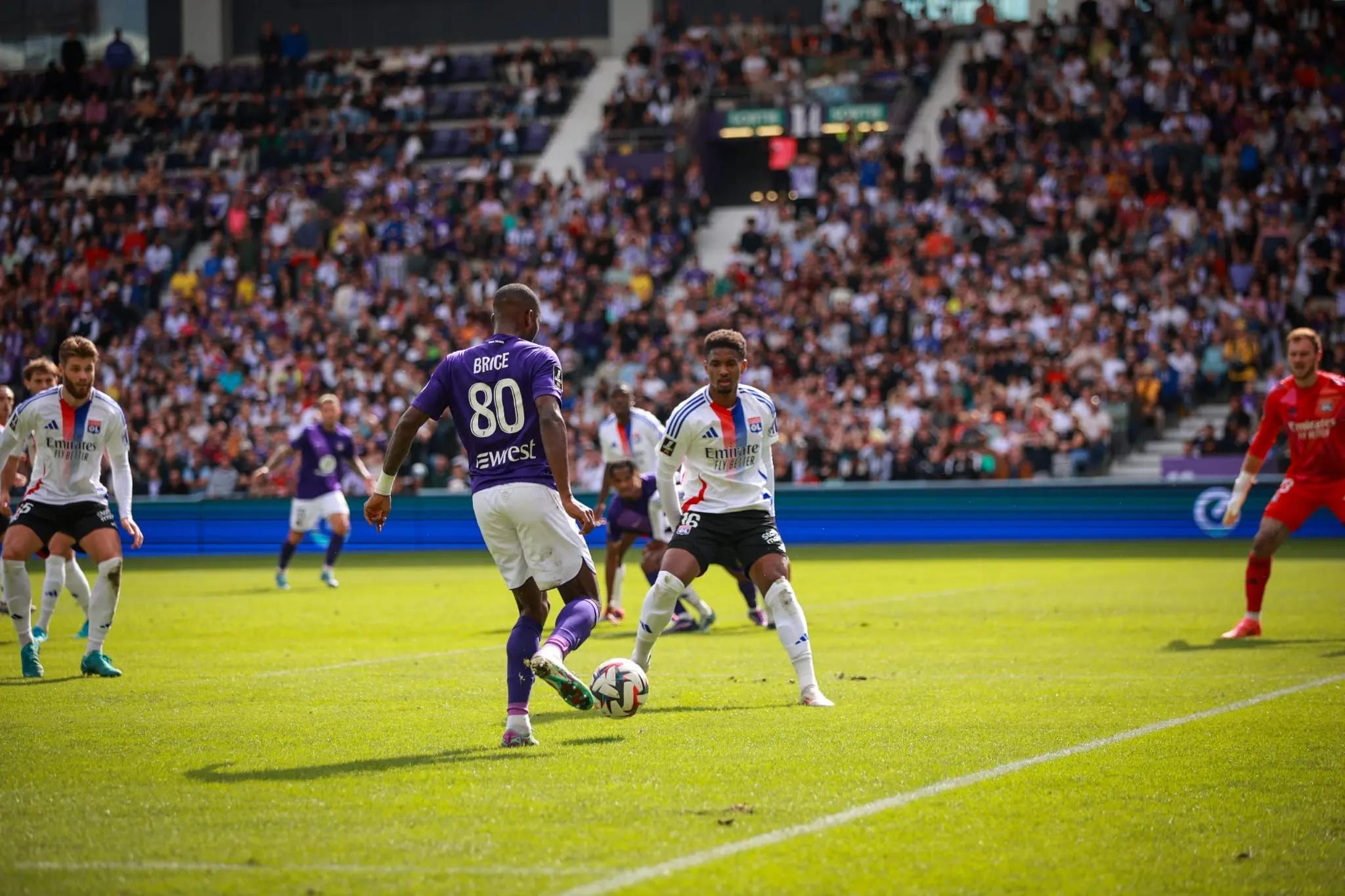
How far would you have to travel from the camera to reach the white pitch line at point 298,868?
5.87 meters

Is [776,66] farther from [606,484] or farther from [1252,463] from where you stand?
[1252,463]

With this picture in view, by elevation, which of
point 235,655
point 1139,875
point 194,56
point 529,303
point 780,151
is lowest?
point 235,655

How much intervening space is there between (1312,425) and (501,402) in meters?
8.43

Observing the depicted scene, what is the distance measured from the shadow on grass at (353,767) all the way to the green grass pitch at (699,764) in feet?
0.09

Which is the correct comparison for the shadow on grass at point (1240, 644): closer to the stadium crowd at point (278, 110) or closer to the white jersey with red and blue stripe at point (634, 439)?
the white jersey with red and blue stripe at point (634, 439)

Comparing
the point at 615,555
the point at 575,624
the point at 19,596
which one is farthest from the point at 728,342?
the point at 615,555

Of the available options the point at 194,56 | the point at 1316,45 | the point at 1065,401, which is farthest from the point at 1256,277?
the point at 194,56

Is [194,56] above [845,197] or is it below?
above

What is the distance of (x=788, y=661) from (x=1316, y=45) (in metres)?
27.5

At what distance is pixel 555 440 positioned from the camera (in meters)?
8.52

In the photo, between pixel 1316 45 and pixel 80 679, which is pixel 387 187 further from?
pixel 80 679

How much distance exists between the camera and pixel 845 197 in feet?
123

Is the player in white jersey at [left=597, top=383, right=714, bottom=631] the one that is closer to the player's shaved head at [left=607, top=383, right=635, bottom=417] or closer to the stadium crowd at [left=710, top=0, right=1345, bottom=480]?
the player's shaved head at [left=607, top=383, right=635, bottom=417]

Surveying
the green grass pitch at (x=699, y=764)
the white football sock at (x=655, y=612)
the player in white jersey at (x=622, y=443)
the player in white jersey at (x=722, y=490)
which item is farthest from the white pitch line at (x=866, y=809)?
the player in white jersey at (x=622, y=443)
